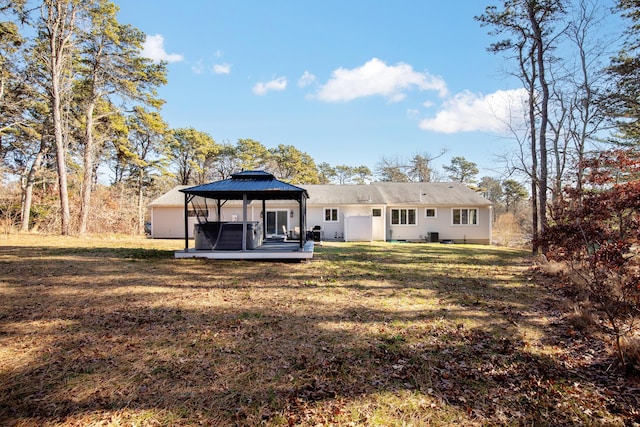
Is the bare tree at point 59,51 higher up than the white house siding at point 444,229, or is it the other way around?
the bare tree at point 59,51

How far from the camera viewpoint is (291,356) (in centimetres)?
378

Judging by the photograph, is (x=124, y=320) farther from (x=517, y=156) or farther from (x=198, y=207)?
(x=517, y=156)

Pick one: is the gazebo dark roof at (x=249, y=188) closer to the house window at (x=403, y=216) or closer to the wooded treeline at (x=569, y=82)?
the wooded treeline at (x=569, y=82)

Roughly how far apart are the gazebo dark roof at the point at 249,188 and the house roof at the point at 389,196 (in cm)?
860

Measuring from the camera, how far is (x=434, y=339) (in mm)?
4379

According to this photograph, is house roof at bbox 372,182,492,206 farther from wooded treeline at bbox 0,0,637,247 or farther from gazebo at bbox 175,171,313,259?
gazebo at bbox 175,171,313,259

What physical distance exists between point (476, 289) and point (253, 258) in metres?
6.41

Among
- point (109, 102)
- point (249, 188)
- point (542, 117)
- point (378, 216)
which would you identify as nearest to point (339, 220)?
point (378, 216)

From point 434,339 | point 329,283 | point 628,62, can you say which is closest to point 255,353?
point 434,339

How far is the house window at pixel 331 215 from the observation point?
64.6 feet

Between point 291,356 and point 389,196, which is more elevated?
point 389,196

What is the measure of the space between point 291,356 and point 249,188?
22.1ft

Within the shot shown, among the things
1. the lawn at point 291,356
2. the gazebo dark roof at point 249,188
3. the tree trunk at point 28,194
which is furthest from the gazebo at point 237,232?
the tree trunk at point 28,194

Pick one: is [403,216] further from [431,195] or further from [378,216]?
[431,195]
